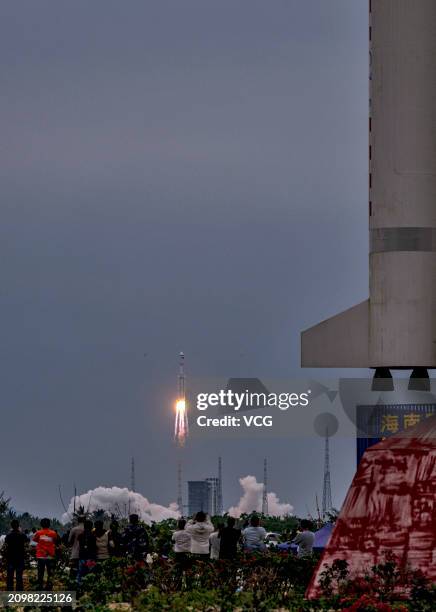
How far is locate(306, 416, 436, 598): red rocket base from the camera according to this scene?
1236 inches

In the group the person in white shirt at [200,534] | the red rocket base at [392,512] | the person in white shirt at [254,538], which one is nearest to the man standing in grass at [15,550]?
the person in white shirt at [200,534]

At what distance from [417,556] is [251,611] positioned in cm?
487

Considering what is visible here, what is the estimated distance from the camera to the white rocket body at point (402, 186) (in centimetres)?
3275

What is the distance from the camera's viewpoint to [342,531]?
106 ft

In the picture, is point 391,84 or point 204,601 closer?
point 204,601

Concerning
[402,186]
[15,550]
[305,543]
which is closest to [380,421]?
[305,543]

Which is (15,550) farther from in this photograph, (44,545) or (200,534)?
(200,534)

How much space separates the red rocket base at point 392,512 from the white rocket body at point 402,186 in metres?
1.91

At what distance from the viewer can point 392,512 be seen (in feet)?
105

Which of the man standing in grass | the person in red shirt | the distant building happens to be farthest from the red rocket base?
the man standing in grass

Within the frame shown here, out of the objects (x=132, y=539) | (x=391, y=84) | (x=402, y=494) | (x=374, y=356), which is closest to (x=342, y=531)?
(x=402, y=494)

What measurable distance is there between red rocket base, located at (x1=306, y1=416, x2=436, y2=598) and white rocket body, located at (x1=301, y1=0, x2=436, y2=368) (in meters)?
1.91

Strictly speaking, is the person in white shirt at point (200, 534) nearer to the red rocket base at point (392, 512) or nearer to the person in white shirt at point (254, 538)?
the person in white shirt at point (254, 538)

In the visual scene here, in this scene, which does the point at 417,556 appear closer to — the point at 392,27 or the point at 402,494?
the point at 402,494
